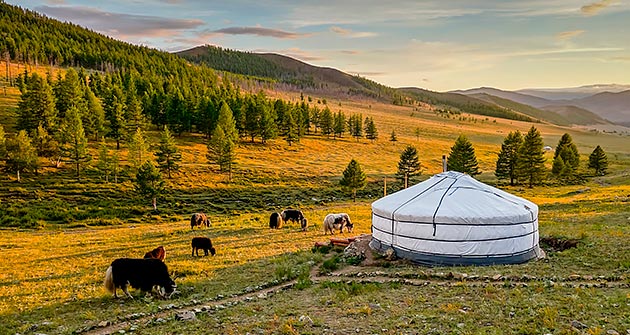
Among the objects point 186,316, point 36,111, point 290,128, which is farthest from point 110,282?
point 290,128

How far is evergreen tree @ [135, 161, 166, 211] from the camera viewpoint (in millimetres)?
43062

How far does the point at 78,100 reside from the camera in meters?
67.1

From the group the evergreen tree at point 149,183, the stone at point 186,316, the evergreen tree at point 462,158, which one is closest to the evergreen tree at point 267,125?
the evergreen tree at point 462,158

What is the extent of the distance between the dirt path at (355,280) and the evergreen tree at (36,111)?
56.8m

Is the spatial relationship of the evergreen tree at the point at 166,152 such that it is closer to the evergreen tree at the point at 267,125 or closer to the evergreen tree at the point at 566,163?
the evergreen tree at the point at 267,125

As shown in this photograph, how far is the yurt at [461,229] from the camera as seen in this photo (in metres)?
16.1

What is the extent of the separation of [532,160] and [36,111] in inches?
2603

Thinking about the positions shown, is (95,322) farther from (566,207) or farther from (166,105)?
(166,105)

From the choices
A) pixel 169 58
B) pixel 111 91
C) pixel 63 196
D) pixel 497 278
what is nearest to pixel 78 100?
pixel 111 91

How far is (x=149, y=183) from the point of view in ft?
142

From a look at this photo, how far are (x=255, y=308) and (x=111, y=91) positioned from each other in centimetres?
7398

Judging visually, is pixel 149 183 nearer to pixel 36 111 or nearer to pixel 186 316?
pixel 36 111

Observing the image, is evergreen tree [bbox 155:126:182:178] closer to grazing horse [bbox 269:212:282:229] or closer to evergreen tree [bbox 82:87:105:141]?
evergreen tree [bbox 82:87:105:141]

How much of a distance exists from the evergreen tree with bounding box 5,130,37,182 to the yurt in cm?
4499
